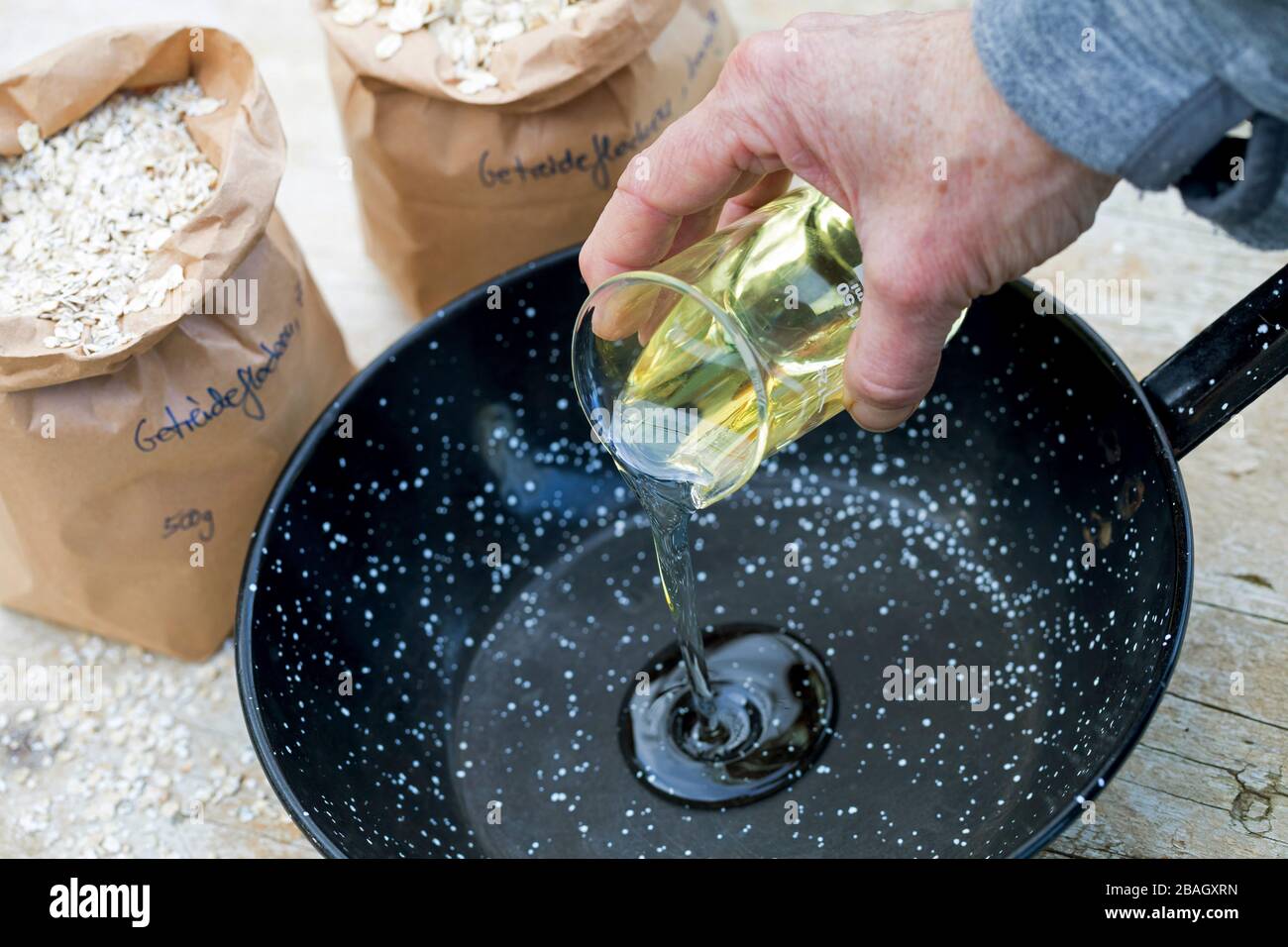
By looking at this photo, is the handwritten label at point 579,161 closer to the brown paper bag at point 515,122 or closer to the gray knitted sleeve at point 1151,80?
the brown paper bag at point 515,122

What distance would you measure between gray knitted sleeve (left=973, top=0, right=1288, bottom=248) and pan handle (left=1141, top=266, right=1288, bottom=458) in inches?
4.6

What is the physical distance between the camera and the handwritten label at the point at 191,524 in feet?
2.15

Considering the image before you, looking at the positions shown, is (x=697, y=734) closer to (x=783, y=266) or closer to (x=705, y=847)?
(x=705, y=847)

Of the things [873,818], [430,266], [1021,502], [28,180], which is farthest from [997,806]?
[28,180]

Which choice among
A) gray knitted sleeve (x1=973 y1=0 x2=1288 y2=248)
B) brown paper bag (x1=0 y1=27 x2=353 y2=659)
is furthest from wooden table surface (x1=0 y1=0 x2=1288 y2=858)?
gray knitted sleeve (x1=973 y1=0 x2=1288 y2=248)

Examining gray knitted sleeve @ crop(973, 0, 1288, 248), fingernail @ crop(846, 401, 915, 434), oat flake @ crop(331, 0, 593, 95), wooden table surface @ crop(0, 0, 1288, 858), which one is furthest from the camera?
oat flake @ crop(331, 0, 593, 95)

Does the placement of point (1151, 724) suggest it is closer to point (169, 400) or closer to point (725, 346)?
point (725, 346)

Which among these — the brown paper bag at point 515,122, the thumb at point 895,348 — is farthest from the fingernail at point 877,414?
the brown paper bag at point 515,122

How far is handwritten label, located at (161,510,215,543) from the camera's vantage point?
0.66 m

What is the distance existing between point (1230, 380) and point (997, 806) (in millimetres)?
203

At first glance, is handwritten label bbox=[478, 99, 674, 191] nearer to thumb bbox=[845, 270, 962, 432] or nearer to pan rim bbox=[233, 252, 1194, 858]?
pan rim bbox=[233, 252, 1194, 858]

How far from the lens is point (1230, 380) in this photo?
52cm
